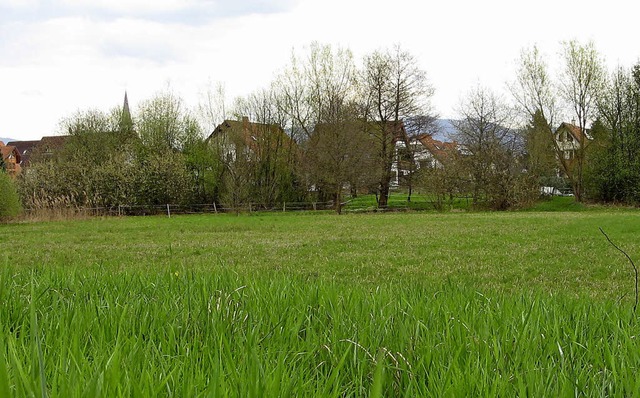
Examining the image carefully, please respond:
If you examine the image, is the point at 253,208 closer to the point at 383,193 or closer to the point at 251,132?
the point at 251,132

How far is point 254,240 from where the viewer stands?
19.7 meters

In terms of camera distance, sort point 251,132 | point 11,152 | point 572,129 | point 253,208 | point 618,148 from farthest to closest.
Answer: point 11,152, point 251,132, point 253,208, point 572,129, point 618,148

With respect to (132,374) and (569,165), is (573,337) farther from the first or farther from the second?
(569,165)

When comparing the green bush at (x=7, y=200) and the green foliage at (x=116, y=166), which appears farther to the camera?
the green foliage at (x=116, y=166)

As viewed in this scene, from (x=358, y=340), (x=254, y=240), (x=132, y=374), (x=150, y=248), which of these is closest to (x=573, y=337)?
(x=358, y=340)

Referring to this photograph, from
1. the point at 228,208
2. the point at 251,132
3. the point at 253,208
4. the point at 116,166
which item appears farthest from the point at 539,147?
the point at 116,166

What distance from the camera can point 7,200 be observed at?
30.7 m

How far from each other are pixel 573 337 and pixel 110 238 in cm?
2134

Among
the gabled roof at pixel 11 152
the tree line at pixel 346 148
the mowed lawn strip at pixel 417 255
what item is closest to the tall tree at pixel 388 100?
the tree line at pixel 346 148

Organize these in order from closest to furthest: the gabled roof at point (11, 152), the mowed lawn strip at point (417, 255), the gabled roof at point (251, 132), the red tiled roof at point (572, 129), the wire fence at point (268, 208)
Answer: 1. the mowed lawn strip at point (417, 255)
2. the wire fence at point (268, 208)
3. the red tiled roof at point (572, 129)
4. the gabled roof at point (251, 132)
5. the gabled roof at point (11, 152)

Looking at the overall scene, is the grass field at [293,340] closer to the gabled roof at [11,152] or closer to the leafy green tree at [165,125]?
the leafy green tree at [165,125]

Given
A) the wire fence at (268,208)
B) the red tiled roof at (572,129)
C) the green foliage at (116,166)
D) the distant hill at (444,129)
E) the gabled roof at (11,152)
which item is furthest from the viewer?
the gabled roof at (11,152)

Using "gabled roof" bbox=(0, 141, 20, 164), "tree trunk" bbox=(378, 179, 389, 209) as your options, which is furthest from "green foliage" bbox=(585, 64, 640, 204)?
"gabled roof" bbox=(0, 141, 20, 164)

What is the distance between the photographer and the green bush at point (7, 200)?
3048 centimetres
